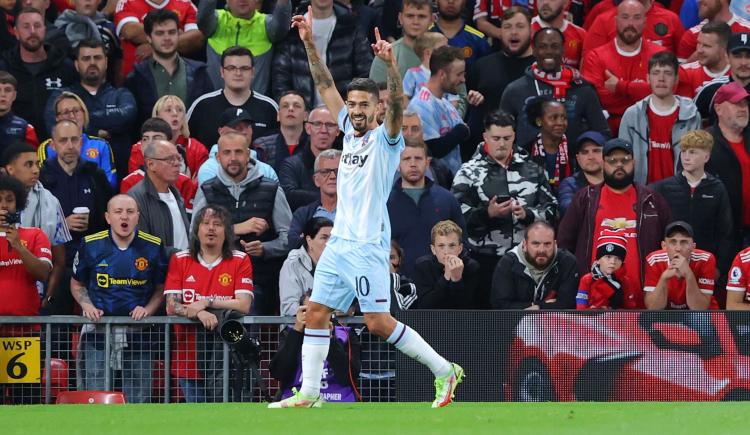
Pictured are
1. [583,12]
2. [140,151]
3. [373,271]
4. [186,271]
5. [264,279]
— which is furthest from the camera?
[583,12]

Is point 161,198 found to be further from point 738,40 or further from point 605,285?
point 738,40

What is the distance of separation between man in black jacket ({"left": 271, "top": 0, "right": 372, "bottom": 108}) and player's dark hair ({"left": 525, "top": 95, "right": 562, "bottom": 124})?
2.14 meters

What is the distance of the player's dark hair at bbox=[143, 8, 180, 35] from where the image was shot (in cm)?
1510

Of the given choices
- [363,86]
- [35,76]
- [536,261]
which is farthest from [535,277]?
[35,76]

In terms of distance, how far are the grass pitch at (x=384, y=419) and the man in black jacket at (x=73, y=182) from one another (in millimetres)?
3426

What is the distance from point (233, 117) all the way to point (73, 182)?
1.91 meters

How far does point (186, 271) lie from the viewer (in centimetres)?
1182

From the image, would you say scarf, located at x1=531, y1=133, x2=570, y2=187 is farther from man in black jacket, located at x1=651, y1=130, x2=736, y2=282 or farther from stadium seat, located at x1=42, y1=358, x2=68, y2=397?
stadium seat, located at x1=42, y1=358, x2=68, y2=397

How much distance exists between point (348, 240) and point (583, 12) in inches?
357

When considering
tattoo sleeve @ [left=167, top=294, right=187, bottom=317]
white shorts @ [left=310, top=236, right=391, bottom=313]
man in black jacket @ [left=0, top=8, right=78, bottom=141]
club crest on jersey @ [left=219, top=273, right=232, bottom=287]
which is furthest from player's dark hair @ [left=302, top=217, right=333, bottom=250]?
man in black jacket @ [left=0, top=8, right=78, bottom=141]

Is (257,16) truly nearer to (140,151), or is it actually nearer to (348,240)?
(140,151)

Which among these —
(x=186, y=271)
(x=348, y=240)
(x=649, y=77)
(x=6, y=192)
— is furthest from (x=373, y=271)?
(x=649, y=77)

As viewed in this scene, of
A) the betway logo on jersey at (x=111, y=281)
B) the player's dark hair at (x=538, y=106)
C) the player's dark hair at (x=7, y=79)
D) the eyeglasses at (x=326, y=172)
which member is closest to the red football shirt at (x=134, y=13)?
the player's dark hair at (x=7, y=79)

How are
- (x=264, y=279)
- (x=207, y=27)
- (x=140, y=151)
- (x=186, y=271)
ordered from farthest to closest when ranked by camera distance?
(x=207, y=27) → (x=140, y=151) → (x=264, y=279) → (x=186, y=271)
